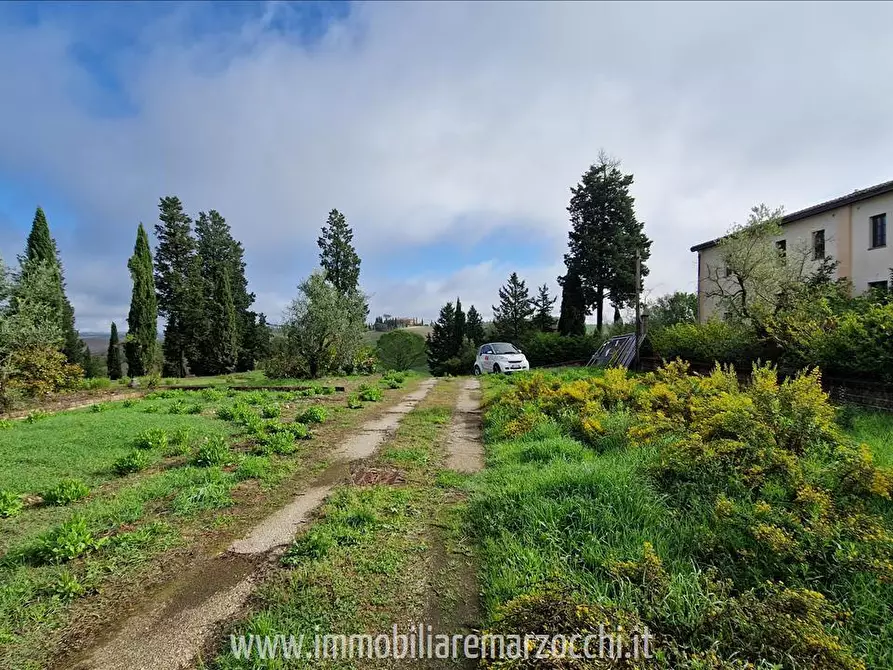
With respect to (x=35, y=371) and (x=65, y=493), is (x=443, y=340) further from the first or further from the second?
(x=65, y=493)

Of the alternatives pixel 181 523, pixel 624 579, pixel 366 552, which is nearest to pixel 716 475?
pixel 624 579

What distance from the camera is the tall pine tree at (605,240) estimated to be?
2983 cm

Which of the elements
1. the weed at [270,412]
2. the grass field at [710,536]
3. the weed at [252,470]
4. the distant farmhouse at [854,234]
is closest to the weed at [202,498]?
the weed at [252,470]

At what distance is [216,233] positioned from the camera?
37.2m

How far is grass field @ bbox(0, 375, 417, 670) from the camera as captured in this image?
224 cm

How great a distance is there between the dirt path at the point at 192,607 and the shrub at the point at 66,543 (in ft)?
2.60

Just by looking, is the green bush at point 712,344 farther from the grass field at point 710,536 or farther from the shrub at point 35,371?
the shrub at point 35,371

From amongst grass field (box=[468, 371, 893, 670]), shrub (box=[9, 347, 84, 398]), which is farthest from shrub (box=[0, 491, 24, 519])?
shrub (box=[9, 347, 84, 398])

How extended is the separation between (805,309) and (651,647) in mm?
11028

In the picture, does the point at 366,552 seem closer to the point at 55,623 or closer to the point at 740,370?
the point at 55,623

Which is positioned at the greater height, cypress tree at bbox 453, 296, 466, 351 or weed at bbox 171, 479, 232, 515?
cypress tree at bbox 453, 296, 466, 351

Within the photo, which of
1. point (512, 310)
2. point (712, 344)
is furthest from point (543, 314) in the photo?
point (712, 344)

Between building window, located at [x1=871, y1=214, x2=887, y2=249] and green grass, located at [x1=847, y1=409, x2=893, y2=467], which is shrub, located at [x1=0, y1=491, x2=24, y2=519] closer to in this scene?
green grass, located at [x1=847, y1=409, x2=893, y2=467]

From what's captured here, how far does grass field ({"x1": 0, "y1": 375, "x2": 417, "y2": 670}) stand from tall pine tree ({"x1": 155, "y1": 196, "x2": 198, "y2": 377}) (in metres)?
26.8
